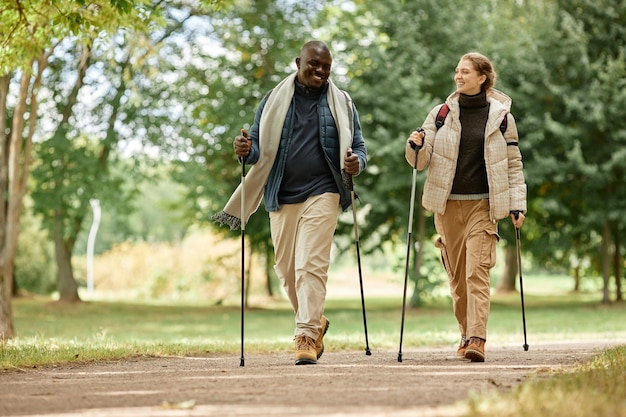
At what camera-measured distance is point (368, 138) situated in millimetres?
21953

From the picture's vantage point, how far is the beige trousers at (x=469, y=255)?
7465mm

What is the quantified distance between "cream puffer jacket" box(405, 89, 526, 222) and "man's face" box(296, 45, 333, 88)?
94cm

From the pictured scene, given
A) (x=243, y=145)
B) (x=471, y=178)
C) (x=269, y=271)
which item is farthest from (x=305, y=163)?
(x=269, y=271)

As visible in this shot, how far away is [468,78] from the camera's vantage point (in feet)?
25.2

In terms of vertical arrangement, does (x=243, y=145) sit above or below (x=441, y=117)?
below

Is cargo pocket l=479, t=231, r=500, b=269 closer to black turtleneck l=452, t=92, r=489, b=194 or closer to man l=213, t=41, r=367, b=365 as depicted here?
black turtleneck l=452, t=92, r=489, b=194

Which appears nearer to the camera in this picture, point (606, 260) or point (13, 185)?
point (13, 185)

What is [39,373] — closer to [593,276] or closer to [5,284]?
[5,284]

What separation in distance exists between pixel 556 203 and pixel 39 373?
681 inches

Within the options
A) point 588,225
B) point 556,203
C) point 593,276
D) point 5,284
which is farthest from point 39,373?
point 593,276

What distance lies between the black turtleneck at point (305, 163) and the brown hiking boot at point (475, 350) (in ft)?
5.34

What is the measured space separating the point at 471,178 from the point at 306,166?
1394mm

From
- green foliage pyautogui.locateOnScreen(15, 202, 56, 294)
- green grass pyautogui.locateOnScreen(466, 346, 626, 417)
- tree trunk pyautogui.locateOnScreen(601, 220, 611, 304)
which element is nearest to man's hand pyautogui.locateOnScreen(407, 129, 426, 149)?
green grass pyautogui.locateOnScreen(466, 346, 626, 417)

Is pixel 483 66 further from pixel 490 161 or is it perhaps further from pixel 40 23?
pixel 40 23
